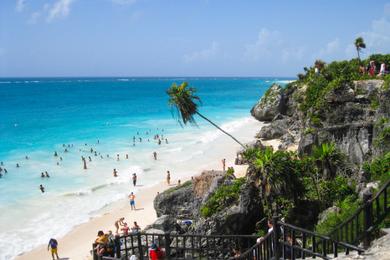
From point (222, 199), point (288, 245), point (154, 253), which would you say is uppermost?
point (288, 245)

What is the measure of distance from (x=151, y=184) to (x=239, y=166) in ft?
25.7

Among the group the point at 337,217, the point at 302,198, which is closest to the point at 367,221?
the point at 337,217

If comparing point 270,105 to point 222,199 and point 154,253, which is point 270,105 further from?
point 154,253

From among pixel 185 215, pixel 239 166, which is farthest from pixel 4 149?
pixel 185 215

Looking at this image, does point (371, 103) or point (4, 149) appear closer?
point (371, 103)

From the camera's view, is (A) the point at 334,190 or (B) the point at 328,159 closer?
(A) the point at 334,190

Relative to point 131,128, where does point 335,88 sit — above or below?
above

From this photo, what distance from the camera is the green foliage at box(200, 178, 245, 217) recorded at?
59.5 ft

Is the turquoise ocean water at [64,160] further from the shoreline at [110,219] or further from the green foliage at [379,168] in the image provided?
the green foliage at [379,168]

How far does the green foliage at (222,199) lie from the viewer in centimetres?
1812

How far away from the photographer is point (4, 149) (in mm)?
53625

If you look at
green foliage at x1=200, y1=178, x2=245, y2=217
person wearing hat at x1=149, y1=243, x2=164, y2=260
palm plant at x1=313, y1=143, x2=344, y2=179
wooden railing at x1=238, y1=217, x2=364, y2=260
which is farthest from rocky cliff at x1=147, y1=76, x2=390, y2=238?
wooden railing at x1=238, y1=217, x2=364, y2=260

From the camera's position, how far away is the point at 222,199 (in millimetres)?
18328

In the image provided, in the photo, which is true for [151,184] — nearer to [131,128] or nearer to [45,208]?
[45,208]
